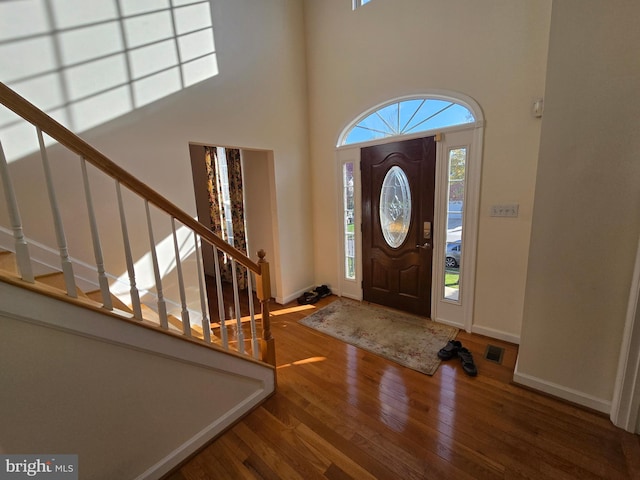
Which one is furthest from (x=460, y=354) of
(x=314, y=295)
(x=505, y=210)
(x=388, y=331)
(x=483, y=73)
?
(x=483, y=73)

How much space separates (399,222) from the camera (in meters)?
3.09

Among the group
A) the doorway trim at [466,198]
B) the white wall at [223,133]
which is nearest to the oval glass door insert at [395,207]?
the doorway trim at [466,198]

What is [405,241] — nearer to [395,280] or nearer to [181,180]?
[395,280]

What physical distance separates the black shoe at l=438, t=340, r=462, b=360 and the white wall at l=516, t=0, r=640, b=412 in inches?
23.6

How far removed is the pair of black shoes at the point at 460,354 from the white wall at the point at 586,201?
0.45 metres

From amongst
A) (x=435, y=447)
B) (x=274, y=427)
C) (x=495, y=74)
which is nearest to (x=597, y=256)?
(x=435, y=447)

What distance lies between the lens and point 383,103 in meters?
3.01

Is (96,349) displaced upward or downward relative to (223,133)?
downward

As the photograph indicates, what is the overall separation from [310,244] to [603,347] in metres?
3.04

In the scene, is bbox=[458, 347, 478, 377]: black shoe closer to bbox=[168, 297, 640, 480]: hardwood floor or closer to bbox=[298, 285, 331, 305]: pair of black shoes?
bbox=[168, 297, 640, 480]: hardwood floor

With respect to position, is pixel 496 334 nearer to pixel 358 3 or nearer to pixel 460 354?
pixel 460 354

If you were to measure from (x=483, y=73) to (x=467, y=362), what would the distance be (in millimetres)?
2534

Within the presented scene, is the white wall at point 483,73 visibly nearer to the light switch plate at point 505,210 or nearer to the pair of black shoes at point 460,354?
the light switch plate at point 505,210

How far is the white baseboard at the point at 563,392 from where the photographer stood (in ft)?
5.67
